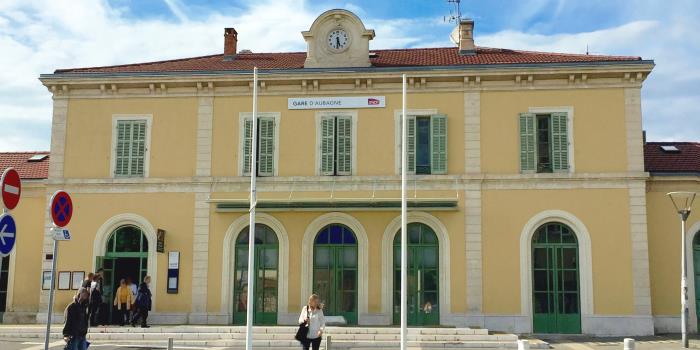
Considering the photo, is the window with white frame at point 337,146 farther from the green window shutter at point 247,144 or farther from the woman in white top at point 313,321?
the woman in white top at point 313,321

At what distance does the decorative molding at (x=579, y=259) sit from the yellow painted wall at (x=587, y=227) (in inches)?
4.3

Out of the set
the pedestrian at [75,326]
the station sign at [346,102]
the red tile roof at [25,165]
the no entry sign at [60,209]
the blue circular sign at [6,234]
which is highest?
the station sign at [346,102]

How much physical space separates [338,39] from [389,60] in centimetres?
190

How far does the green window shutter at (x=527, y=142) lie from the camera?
69.3 ft

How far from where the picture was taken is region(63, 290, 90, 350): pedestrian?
12555mm

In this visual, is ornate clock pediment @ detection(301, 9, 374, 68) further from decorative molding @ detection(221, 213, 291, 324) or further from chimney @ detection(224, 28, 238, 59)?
decorative molding @ detection(221, 213, 291, 324)

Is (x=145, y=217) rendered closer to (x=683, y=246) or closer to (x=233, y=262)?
(x=233, y=262)

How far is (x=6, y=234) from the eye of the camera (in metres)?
8.94

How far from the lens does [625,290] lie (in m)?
20.3

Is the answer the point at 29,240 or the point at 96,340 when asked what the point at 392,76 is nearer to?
the point at 96,340

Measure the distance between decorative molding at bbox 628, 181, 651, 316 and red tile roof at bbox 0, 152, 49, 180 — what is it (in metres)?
17.2

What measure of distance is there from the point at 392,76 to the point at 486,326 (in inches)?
290

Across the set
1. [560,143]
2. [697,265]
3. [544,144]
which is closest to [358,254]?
[544,144]

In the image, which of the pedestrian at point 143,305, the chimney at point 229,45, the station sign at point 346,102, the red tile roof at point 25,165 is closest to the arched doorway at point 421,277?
the station sign at point 346,102
